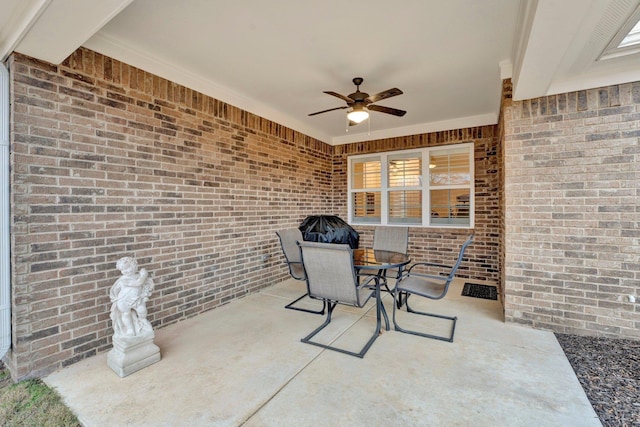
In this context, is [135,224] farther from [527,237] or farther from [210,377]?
[527,237]

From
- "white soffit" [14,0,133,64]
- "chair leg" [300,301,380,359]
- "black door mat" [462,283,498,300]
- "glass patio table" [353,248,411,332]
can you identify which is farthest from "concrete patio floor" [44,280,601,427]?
"white soffit" [14,0,133,64]

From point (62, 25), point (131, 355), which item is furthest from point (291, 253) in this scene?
point (62, 25)

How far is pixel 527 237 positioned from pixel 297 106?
11.6ft

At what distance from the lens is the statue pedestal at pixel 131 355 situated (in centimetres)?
233

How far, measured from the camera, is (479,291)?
4512 mm

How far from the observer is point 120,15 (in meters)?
2.38

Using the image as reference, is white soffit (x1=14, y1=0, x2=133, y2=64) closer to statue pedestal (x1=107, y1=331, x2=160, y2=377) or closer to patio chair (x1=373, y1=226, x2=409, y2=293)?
statue pedestal (x1=107, y1=331, x2=160, y2=377)

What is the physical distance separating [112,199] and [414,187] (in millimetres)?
4877

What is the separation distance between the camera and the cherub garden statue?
242 centimetres

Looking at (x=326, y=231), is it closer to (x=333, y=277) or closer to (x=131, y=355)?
A: (x=333, y=277)

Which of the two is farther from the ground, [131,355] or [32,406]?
[131,355]

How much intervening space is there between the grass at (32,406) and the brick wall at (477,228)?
16.9 ft

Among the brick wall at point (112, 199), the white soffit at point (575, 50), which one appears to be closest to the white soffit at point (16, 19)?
the brick wall at point (112, 199)

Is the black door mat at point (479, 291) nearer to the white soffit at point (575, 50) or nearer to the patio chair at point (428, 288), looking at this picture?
the patio chair at point (428, 288)
